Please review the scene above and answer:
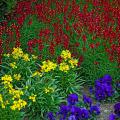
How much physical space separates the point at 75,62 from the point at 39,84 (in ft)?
2.29

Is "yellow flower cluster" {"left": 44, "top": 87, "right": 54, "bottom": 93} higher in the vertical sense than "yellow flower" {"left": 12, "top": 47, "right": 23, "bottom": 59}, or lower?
lower

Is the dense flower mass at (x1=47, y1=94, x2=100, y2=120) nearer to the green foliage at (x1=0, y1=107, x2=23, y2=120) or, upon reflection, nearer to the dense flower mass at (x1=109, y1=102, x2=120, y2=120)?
the dense flower mass at (x1=109, y1=102, x2=120, y2=120)

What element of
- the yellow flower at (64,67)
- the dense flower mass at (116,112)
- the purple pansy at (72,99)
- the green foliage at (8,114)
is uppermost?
the yellow flower at (64,67)

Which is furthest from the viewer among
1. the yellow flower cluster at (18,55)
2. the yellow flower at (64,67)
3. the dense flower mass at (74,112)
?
the yellow flower cluster at (18,55)

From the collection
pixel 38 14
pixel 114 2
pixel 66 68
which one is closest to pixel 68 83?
pixel 66 68

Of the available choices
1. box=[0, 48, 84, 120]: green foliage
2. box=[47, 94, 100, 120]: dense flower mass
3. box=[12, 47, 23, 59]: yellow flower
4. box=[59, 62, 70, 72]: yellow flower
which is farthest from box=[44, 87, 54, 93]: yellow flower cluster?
box=[12, 47, 23, 59]: yellow flower

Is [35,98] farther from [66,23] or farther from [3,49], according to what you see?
[66,23]

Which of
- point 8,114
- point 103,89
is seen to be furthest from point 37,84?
point 103,89

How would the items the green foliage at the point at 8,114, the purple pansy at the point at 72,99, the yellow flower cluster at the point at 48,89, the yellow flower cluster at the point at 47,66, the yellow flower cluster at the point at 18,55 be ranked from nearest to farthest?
the green foliage at the point at 8,114, the yellow flower cluster at the point at 48,89, the purple pansy at the point at 72,99, the yellow flower cluster at the point at 47,66, the yellow flower cluster at the point at 18,55

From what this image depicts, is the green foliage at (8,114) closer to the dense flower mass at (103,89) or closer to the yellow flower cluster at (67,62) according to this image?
the yellow flower cluster at (67,62)

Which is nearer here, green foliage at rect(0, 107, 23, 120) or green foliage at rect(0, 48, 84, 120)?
green foliage at rect(0, 107, 23, 120)

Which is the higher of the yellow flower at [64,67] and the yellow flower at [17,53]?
the yellow flower at [17,53]

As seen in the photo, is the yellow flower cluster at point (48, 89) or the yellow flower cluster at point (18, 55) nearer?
the yellow flower cluster at point (48, 89)

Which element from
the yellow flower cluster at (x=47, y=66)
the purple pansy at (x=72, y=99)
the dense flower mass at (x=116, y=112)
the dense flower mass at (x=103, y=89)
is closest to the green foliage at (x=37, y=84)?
the yellow flower cluster at (x=47, y=66)
